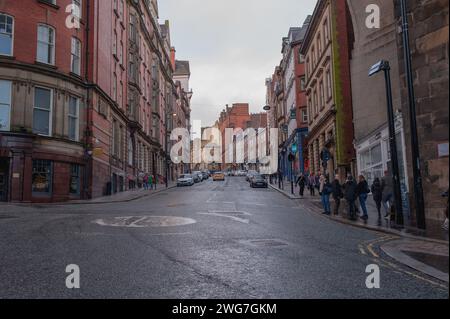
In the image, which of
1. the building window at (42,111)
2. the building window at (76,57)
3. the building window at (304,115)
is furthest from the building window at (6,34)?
the building window at (304,115)

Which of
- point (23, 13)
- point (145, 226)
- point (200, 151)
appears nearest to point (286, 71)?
point (23, 13)

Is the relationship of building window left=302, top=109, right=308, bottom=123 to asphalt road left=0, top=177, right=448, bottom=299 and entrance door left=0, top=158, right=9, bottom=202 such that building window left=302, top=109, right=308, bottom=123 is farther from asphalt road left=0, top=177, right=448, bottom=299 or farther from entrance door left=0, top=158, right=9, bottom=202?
asphalt road left=0, top=177, right=448, bottom=299

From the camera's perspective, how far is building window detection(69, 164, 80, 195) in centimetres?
2659

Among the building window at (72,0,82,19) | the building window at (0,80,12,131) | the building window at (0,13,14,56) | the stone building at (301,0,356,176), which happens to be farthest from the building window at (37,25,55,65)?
the stone building at (301,0,356,176)

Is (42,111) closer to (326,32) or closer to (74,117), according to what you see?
(74,117)

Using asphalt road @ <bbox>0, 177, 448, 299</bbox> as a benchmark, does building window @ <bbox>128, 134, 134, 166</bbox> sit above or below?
above

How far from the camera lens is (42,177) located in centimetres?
2425

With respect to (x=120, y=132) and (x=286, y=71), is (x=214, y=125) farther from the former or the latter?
(x=120, y=132)

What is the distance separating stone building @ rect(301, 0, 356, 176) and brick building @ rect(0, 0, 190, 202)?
55.1 feet

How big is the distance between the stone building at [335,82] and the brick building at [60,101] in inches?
661

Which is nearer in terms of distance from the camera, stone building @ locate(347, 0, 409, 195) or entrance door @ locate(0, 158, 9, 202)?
stone building @ locate(347, 0, 409, 195)

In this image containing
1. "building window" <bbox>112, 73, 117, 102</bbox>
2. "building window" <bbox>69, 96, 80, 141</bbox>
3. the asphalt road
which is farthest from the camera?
"building window" <bbox>112, 73, 117, 102</bbox>

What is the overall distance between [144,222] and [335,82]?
20.3 metres
